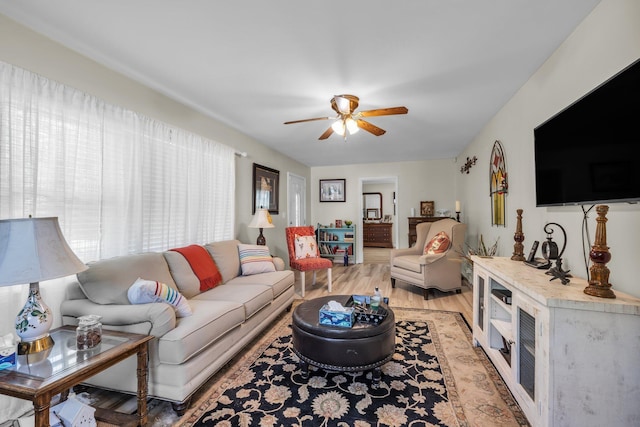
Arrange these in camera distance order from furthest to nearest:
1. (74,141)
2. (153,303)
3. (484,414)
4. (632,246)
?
(74,141) < (153,303) < (484,414) < (632,246)

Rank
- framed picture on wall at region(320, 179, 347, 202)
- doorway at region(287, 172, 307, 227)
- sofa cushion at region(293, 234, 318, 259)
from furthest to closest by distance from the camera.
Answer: framed picture on wall at region(320, 179, 347, 202)
doorway at region(287, 172, 307, 227)
sofa cushion at region(293, 234, 318, 259)

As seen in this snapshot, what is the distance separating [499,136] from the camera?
322 centimetres

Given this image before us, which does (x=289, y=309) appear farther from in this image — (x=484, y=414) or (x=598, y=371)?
(x=598, y=371)

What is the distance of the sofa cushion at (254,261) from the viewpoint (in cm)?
328

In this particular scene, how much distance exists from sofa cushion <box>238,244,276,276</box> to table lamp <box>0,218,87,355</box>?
1916mm

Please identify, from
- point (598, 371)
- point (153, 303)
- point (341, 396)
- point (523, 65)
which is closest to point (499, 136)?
point (523, 65)

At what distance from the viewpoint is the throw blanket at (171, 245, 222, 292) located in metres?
2.68

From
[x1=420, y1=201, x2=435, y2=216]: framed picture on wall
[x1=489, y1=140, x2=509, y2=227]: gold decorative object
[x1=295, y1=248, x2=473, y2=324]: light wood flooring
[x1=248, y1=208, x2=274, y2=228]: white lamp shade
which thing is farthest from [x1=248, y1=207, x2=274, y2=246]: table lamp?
[x1=420, y1=201, x2=435, y2=216]: framed picture on wall

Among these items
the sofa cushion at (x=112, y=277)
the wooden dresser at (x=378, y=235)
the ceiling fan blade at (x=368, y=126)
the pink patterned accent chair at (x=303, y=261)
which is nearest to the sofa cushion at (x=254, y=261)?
the pink patterned accent chair at (x=303, y=261)

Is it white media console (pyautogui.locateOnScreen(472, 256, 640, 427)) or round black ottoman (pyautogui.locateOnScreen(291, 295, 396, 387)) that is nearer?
white media console (pyautogui.locateOnScreen(472, 256, 640, 427))

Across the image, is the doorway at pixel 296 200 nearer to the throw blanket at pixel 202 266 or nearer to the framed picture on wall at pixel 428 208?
the framed picture on wall at pixel 428 208

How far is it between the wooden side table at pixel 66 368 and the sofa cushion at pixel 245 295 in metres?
0.84

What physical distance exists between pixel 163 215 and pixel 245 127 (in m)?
1.67

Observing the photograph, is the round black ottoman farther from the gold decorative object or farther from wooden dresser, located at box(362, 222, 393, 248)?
wooden dresser, located at box(362, 222, 393, 248)
